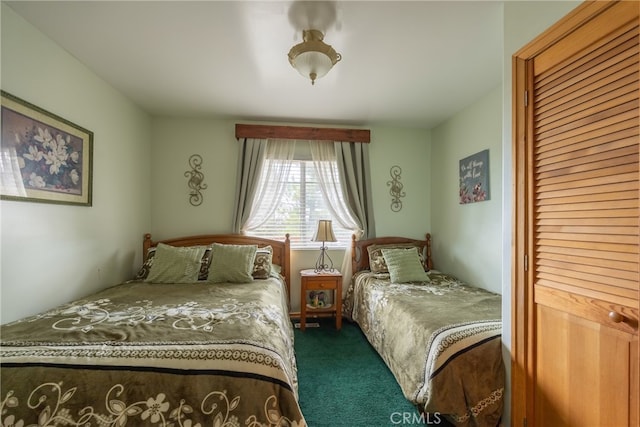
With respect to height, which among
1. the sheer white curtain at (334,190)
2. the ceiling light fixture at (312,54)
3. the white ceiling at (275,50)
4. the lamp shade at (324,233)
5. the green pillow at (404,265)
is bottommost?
the green pillow at (404,265)

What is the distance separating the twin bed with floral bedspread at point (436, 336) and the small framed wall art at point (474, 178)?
0.82 metres

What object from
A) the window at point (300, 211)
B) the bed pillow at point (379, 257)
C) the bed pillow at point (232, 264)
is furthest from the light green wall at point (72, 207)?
the bed pillow at point (379, 257)

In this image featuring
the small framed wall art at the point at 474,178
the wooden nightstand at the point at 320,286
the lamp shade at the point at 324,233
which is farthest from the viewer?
the lamp shade at the point at 324,233

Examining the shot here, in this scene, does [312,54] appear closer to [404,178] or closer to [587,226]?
[587,226]

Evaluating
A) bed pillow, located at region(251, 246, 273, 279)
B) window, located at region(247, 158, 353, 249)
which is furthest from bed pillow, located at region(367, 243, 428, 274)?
bed pillow, located at region(251, 246, 273, 279)

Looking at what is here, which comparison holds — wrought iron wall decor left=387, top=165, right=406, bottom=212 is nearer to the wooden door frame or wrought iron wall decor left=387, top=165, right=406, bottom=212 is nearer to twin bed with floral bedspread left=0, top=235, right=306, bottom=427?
the wooden door frame

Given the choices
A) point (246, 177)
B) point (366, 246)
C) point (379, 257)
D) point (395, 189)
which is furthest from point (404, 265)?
point (246, 177)

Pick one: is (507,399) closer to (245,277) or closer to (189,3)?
(245,277)

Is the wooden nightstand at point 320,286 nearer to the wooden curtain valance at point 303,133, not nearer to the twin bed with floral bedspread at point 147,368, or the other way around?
the twin bed with floral bedspread at point 147,368

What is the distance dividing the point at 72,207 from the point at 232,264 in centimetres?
129

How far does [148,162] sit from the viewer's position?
126 inches

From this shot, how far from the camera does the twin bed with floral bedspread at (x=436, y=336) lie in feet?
4.99

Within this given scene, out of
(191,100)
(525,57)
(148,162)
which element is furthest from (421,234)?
(148,162)

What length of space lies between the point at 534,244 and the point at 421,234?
2321mm
